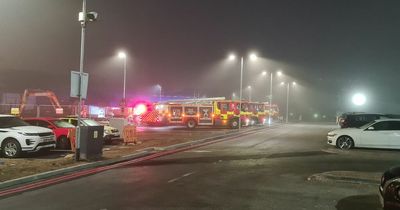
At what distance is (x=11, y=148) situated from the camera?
16.8 meters

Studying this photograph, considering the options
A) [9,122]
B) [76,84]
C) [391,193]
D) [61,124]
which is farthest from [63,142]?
[391,193]

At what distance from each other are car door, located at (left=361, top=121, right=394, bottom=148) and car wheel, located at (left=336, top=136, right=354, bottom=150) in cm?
58

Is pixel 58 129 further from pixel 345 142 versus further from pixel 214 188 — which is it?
pixel 345 142

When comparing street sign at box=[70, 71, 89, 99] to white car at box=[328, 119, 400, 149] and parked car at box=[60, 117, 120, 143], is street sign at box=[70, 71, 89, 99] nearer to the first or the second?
parked car at box=[60, 117, 120, 143]

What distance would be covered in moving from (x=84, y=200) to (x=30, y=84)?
252 ft

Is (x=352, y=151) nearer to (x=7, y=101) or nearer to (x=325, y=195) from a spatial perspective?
(x=325, y=195)

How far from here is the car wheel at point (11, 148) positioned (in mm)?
16688

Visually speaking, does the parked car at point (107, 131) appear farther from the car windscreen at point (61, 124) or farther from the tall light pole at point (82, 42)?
the tall light pole at point (82, 42)

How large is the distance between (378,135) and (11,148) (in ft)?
51.6

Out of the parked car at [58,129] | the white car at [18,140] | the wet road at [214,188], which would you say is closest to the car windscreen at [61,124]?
the parked car at [58,129]

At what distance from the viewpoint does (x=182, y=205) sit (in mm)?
8602

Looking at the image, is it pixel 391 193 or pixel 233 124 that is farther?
pixel 233 124

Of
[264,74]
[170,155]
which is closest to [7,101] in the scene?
[264,74]

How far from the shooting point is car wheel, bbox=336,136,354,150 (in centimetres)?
2095
